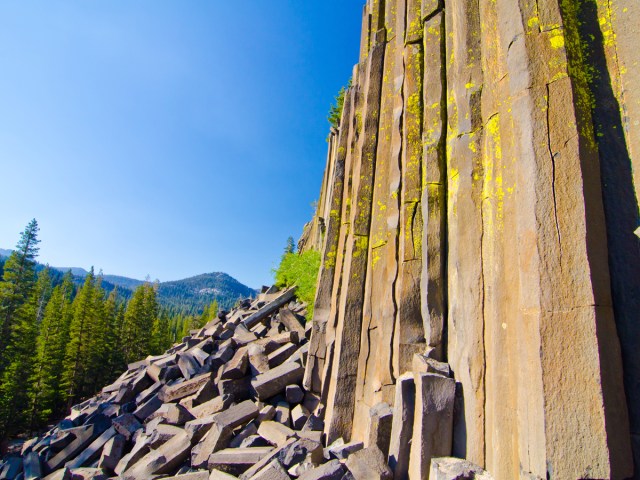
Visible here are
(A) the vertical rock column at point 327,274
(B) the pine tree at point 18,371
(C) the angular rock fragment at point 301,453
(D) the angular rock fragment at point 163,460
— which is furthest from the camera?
(B) the pine tree at point 18,371

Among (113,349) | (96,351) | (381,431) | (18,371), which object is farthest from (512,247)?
(113,349)

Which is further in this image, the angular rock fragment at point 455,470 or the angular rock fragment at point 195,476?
the angular rock fragment at point 195,476

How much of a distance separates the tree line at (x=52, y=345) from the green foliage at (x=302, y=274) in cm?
1278

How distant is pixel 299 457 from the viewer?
4.46 metres

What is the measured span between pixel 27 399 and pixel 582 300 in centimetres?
3859

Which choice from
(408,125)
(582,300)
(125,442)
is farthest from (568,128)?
(125,442)

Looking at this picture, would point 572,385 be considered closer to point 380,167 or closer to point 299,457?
point 299,457

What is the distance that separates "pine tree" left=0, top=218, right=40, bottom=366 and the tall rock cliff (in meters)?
34.7

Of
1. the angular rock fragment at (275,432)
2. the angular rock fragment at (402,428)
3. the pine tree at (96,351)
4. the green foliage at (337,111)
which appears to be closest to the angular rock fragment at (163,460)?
the angular rock fragment at (275,432)

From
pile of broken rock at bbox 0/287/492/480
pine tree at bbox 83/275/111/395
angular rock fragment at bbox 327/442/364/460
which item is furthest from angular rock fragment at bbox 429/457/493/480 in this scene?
pine tree at bbox 83/275/111/395

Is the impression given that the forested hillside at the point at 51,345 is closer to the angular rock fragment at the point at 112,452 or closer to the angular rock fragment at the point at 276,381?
the angular rock fragment at the point at 112,452

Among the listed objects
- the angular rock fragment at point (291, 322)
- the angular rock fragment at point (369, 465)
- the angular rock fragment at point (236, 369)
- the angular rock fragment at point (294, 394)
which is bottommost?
the angular rock fragment at point (369, 465)

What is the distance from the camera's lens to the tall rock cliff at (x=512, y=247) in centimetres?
287

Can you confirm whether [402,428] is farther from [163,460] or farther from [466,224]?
[163,460]
